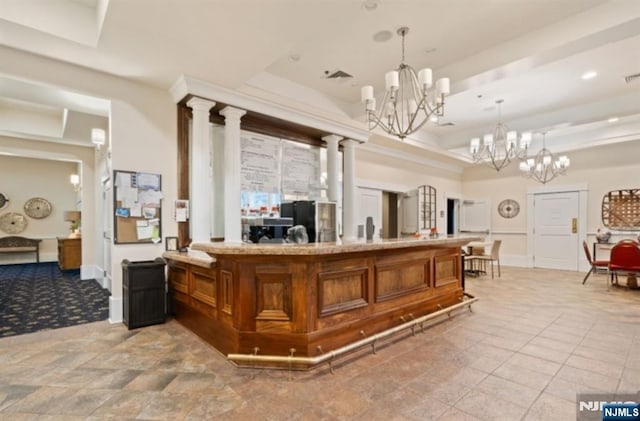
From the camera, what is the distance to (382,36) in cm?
379

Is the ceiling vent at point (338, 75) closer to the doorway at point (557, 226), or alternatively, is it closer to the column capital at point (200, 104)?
the column capital at point (200, 104)

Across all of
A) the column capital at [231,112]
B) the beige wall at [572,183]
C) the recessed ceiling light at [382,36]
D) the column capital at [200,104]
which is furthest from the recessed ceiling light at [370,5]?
the beige wall at [572,183]

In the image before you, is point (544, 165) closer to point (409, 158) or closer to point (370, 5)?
point (409, 158)

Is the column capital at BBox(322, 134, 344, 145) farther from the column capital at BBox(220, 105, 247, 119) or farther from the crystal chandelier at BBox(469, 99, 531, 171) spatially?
the crystal chandelier at BBox(469, 99, 531, 171)

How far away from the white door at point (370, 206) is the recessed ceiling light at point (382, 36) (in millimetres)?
3739

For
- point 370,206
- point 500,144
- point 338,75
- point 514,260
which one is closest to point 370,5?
point 338,75

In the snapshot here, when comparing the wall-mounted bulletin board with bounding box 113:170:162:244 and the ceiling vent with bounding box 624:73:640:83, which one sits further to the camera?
the ceiling vent with bounding box 624:73:640:83

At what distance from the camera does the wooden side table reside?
25.1 ft

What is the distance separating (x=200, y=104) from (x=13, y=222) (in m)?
8.81

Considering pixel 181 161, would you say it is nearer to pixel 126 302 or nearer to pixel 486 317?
pixel 126 302

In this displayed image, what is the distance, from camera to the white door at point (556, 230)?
27.5ft

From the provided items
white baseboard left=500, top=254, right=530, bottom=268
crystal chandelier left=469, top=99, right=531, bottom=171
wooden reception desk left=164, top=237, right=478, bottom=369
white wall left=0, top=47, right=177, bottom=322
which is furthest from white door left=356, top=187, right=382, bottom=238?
white baseboard left=500, top=254, right=530, bottom=268

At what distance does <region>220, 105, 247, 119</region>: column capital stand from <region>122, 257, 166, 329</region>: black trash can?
2.19 meters

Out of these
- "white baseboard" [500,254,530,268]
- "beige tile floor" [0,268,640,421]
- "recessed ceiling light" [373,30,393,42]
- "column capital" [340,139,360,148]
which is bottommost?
"white baseboard" [500,254,530,268]
